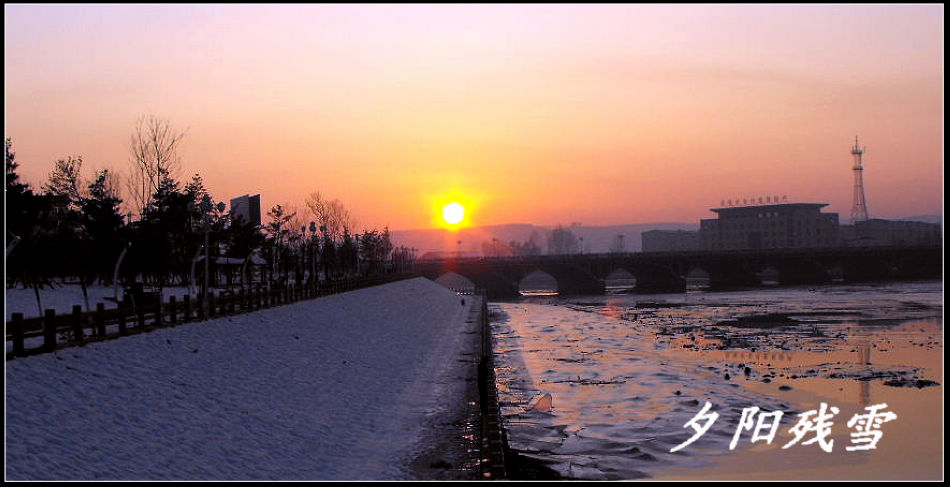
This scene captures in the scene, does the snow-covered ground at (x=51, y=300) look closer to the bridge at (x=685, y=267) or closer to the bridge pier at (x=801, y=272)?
the bridge at (x=685, y=267)

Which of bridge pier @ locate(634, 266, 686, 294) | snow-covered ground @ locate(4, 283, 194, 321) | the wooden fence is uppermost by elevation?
snow-covered ground @ locate(4, 283, 194, 321)

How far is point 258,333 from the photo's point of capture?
32219mm

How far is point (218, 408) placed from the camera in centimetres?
2111

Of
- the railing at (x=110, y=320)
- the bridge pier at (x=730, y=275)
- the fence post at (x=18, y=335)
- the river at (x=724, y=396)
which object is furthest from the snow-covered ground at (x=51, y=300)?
the bridge pier at (x=730, y=275)

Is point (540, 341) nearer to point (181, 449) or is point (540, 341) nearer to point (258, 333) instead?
point (258, 333)

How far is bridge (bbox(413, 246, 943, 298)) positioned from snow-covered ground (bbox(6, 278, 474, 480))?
123093 mm

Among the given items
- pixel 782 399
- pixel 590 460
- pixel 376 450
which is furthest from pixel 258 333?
pixel 782 399

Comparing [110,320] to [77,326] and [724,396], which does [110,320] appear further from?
[724,396]

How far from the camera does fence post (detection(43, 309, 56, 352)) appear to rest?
776 inches

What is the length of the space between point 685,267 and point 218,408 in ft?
508

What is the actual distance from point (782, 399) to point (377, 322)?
88.6ft

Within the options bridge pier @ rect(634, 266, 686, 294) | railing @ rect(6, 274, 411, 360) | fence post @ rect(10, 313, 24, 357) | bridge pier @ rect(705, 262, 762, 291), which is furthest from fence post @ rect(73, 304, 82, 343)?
bridge pier @ rect(705, 262, 762, 291)

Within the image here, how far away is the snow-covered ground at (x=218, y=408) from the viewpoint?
52.3 feet

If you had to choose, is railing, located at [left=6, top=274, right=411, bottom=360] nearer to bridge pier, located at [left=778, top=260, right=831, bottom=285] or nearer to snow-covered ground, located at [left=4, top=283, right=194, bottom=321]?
snow-covered ground, located at [left=4, top=283, right=194, bottom=321]
